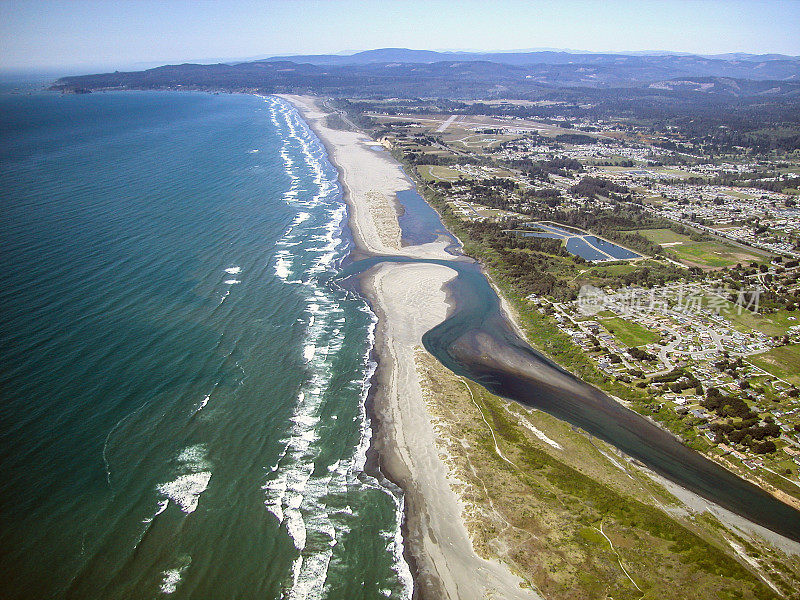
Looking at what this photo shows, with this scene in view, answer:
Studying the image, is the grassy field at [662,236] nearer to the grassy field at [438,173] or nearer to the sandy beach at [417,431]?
the sandy beach at [417,431]

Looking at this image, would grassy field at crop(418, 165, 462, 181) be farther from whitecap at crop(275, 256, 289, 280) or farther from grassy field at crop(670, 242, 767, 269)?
whitecap at crop(275, 256, 289, 280)

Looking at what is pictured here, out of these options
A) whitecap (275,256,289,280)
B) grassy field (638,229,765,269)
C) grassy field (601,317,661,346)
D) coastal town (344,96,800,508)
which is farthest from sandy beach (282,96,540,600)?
grassy field (638,229,765,269)

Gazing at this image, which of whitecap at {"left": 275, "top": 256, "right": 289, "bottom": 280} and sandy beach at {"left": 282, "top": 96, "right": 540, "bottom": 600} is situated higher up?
whitecap at {"left": 275, "top": 256, "right": 289, "bottom": 280}

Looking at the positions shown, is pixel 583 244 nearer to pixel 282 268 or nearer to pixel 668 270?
pixel 668 270

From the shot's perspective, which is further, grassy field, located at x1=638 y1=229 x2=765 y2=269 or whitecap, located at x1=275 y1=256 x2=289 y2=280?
grassy field, located at x1=638 y1=229 x2=765 y2=269

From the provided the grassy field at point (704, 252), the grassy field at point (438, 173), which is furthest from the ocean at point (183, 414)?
the grassy field at point (704, 252)

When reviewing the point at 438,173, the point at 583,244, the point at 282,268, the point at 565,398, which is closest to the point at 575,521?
the point at 565,398

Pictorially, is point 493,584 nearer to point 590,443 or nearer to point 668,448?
point 590,443
